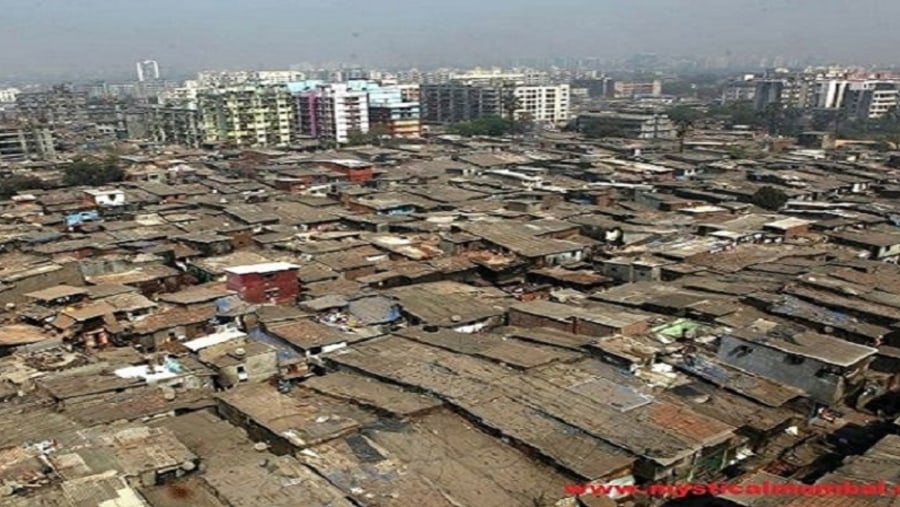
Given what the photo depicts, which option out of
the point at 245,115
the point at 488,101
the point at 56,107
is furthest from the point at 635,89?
the point at 56,107

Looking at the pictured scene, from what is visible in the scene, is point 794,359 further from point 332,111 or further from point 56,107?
point 56,107

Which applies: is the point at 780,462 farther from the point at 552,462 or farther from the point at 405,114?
the point at 405,114

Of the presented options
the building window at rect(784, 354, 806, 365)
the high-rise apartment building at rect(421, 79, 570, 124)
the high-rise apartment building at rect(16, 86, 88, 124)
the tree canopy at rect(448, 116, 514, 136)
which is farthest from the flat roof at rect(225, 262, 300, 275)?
the high-rise apartment building at rect(16, 86, 88, 124)

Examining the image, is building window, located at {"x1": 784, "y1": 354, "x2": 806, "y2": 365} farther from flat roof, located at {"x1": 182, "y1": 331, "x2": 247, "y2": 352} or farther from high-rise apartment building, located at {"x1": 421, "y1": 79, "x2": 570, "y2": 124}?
high-rise apartment building, located at {"x1": 421, "y1": 79, "x2": 570, "y2": 124}

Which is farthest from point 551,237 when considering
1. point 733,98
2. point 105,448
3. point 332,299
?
point 733,98

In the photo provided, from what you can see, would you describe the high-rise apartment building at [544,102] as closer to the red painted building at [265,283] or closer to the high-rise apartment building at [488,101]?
the high-rise apartment building at [488,101]
